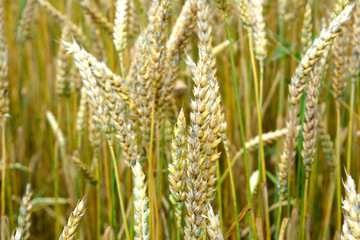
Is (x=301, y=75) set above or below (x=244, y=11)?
below

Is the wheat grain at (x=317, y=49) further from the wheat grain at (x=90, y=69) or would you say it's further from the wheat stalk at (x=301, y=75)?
the wheat grain at (x=90, y=69)

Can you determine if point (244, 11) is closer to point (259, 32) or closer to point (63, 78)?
point (259, 32)

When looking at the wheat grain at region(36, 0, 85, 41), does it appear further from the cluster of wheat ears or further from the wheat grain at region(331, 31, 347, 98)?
the wheat grain at region(331, 31, 347, 98)

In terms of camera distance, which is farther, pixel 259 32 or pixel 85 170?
pixel 85 170

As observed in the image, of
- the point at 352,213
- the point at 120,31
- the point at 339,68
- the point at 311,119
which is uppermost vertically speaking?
the point at 120,31

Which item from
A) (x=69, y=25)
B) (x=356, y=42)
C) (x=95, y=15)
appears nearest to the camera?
(x=356, y=42)

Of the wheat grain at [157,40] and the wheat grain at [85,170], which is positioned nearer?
the wheat grain at [157,40]

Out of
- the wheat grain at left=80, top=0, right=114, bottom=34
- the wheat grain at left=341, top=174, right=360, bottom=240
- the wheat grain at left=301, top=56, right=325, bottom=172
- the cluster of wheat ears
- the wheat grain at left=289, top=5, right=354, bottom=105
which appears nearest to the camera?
the wheat grain at left=341, top=174, right=360, bottom=240

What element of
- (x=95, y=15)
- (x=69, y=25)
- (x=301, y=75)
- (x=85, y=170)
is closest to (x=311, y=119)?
(x=301, y=75)

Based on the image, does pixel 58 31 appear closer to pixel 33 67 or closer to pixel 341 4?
pixel 33 67

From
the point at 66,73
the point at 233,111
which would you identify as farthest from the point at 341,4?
the point at 66,73

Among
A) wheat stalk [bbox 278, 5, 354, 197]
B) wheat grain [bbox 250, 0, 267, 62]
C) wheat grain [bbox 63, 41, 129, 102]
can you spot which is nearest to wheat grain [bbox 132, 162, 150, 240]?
wheat grain [bbox 63, 41, 129, 102]

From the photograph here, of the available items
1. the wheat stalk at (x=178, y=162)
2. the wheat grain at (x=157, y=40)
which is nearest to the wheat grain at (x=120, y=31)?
the wheat grain at (x=157, y=40)
